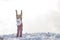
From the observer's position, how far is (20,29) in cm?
115

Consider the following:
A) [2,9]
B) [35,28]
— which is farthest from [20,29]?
[2,9]

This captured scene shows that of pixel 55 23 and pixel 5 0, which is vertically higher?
pixel 5 0

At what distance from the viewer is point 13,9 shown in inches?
45.3

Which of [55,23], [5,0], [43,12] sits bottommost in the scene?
[55,23]

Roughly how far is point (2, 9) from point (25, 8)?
23 cm

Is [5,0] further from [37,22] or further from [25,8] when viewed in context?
[37,22]

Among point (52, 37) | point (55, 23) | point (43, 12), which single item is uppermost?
point (43, 12)

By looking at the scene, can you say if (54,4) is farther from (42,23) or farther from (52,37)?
(52,37)

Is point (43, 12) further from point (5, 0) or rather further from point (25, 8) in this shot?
point (5, 0)

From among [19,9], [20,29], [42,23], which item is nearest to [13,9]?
[19,9]

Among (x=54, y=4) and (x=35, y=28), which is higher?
(x=54, y=4)

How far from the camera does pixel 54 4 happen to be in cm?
120

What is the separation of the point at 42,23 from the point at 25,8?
236mm

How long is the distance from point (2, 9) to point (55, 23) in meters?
0.57
